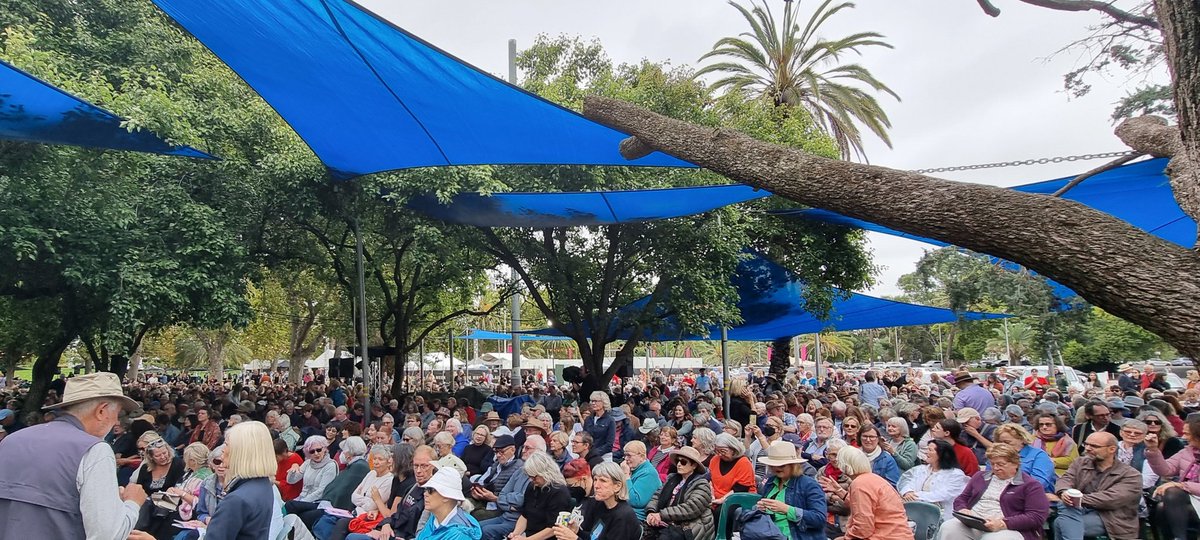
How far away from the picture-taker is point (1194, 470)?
15.7ft

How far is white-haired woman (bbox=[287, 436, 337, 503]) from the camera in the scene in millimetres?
5762

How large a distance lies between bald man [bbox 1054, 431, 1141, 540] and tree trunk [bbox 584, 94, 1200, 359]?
244 cm

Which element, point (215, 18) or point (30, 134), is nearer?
point (215, 18)

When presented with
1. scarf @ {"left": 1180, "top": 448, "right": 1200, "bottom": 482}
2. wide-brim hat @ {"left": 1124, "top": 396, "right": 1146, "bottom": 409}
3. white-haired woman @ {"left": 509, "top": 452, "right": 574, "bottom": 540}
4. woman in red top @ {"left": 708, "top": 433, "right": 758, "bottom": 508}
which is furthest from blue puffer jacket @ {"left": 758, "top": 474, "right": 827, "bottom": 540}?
wide-brim hat @ {"left": 1124, "top": 396, "right": 1146, "bottom": 409}

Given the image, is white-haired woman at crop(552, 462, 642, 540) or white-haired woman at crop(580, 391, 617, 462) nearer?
white-haired woman at crop(552, 462, 642, 540)

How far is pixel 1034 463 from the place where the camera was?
4828mm

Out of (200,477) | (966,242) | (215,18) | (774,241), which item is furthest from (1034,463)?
(774,241)

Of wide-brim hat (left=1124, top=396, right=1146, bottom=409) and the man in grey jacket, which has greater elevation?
the man in grey jacket

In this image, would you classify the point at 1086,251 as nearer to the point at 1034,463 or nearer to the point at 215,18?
the point at 1034,463

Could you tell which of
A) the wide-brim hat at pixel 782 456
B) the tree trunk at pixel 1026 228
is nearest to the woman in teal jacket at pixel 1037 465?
the wide-brim hat at pixel 782 456

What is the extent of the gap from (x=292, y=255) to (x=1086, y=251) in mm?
11761

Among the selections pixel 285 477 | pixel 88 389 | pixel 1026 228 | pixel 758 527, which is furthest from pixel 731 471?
pixel 88 389

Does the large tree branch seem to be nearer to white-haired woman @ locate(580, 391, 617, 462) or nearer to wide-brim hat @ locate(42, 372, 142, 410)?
wide-brim hat @ locate(42, 372, 142, 410)

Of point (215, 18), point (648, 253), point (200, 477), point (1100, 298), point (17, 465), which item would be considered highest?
point (215, 18)
